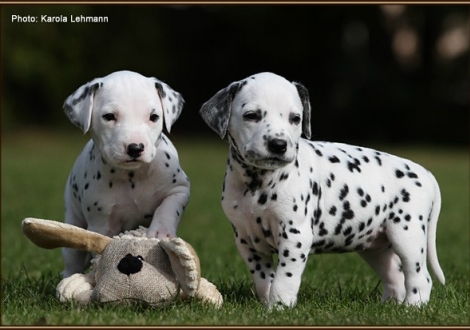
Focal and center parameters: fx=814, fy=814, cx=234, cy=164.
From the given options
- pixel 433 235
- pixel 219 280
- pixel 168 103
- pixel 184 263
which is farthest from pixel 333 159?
pixel 219 280

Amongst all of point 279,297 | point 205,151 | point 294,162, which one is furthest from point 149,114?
point 205,151

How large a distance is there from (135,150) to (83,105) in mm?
627

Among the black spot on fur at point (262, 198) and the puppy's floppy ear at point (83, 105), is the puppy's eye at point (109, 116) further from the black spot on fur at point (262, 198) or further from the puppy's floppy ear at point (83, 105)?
the black spot on fur at point (262, 198)

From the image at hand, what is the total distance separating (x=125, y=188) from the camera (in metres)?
6.09

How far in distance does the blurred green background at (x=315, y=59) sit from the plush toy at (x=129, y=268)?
854 inches

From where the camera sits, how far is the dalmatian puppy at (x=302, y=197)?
5.38m

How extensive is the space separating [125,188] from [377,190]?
6.12 ft

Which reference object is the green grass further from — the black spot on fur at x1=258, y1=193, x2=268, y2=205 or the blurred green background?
the blurred green background

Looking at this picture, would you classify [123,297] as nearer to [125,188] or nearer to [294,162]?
[125,188]

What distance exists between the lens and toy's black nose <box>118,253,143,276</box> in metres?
5.39

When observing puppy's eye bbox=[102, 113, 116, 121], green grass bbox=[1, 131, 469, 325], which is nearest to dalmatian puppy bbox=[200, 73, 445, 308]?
green grass bbox=[1, 131, 469, 325]

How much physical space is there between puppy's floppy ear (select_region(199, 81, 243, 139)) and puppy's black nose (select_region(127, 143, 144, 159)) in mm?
473

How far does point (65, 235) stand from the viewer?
18.5 ft

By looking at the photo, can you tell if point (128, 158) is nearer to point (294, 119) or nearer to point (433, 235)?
point (294, 119)
